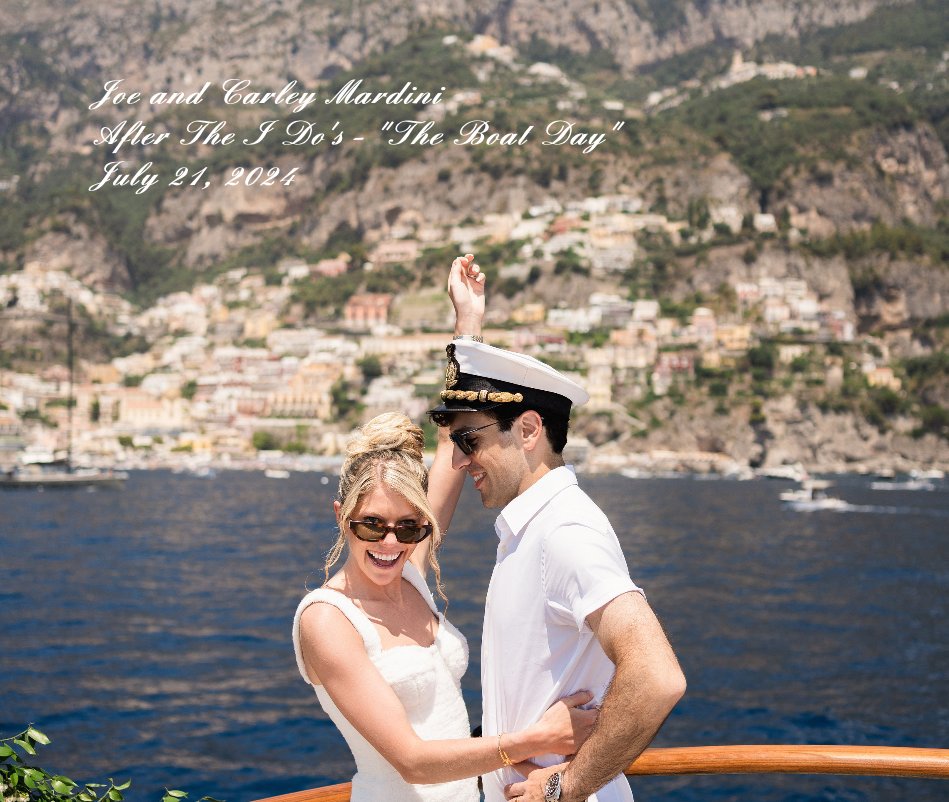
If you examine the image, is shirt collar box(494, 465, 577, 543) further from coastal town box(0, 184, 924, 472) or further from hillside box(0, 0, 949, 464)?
hillside box(0, 0, 949, 464)

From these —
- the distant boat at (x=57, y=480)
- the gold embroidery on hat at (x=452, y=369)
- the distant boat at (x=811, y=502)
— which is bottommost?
the distant boat at (x=811, y=502)

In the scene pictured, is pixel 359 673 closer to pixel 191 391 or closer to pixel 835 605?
pixel 835 605

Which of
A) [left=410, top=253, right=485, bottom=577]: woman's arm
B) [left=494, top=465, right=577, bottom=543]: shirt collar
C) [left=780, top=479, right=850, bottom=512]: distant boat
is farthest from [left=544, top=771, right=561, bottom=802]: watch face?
[left=780, top=479, right=850, bottom=512]: distant boat

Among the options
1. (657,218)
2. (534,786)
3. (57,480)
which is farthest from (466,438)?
(657,218)

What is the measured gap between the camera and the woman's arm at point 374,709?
275 centimetres

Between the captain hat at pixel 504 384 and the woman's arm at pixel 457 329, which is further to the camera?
the woman's arm at pixel 457 329

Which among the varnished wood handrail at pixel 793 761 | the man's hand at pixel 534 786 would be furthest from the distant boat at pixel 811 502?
the man's hand at pixel 534 786

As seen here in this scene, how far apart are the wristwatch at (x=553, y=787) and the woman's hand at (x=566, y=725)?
0.19ft

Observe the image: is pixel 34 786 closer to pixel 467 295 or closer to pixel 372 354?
pixel 467 295

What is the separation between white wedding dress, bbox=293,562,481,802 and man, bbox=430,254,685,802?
161mm

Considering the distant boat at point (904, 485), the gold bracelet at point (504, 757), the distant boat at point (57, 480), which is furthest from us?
the distant boat at point (904, 485)

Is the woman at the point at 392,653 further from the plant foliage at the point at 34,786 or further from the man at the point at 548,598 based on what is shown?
the plant foliage at the point at 34,786

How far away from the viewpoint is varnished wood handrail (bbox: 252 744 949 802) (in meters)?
2.99

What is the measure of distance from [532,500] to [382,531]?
44 centimetres
